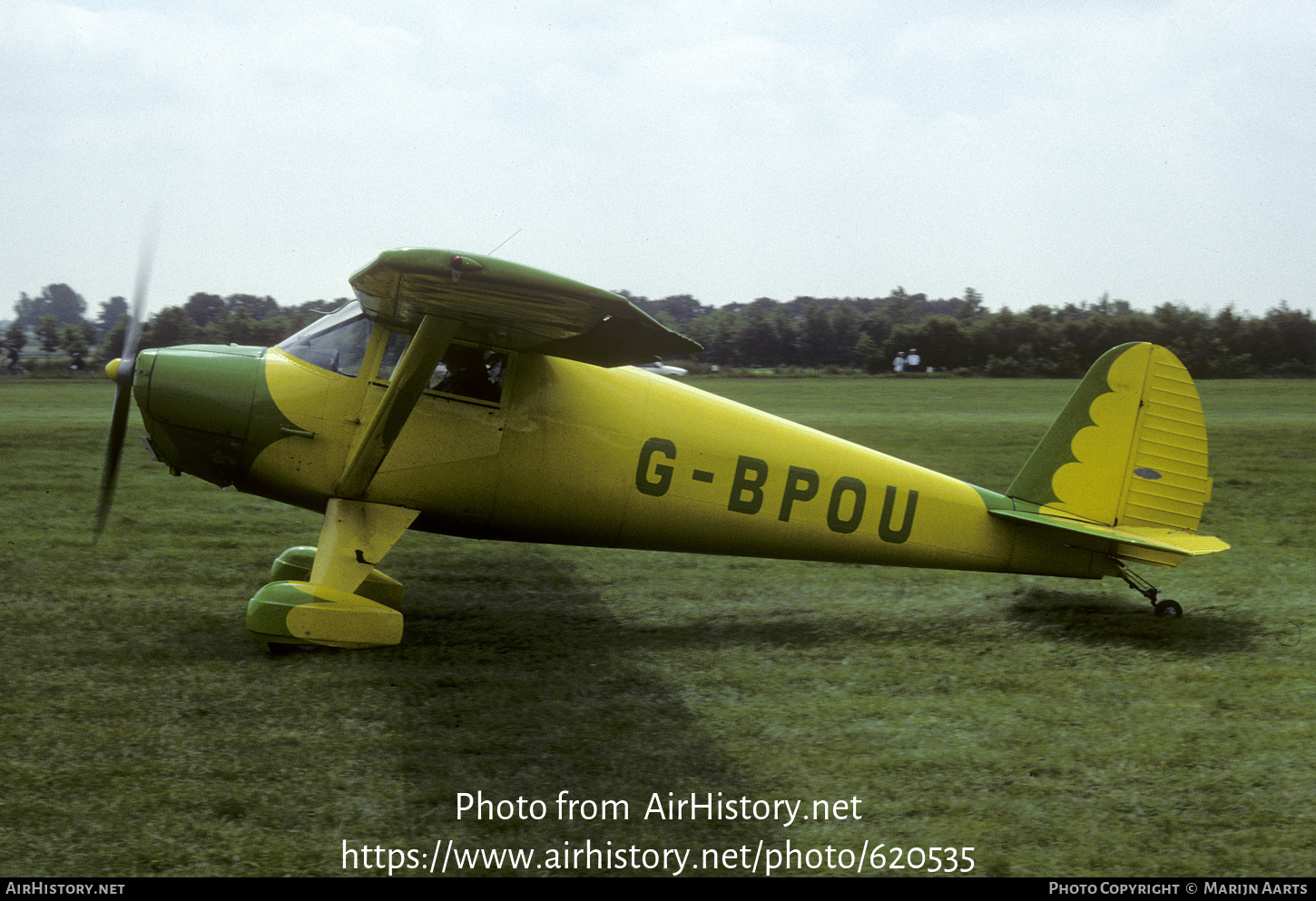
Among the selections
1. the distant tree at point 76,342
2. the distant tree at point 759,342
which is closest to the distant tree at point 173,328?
the distant tree at point 76,342

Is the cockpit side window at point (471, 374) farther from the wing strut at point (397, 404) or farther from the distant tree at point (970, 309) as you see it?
the distant tree at point (970, 309)

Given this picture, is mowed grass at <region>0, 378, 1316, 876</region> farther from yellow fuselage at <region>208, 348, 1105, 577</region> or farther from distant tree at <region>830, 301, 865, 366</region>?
distant tree at <region>830, 301, 865, 366</region>

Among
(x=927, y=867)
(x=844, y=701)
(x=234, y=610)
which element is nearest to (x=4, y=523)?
(x=234, y=610)

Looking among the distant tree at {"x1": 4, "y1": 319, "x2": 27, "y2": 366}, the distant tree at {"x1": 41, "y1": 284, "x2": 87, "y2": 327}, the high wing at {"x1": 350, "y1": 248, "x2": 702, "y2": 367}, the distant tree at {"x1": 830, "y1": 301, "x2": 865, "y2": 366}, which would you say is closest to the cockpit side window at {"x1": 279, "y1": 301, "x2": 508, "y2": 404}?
the high wing at {"x1": 350, "y1": 248, "x2": 702, "y2": 367}

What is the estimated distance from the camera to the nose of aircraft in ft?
21.2

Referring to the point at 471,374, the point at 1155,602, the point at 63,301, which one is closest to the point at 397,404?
the point at 471,374

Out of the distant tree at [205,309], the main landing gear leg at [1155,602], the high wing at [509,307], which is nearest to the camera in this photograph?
the high wing at [509,307]

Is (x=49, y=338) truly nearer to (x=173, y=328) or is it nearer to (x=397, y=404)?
(x=173, y=328)

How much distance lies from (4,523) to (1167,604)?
11.8 m

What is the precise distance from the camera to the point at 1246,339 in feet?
194

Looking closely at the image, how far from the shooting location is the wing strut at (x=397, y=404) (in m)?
5.90

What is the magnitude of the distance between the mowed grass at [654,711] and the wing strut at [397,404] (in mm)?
1224

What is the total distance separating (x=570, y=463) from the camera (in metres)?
6.72

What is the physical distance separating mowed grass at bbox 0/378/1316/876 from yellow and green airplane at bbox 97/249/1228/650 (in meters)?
0.65
